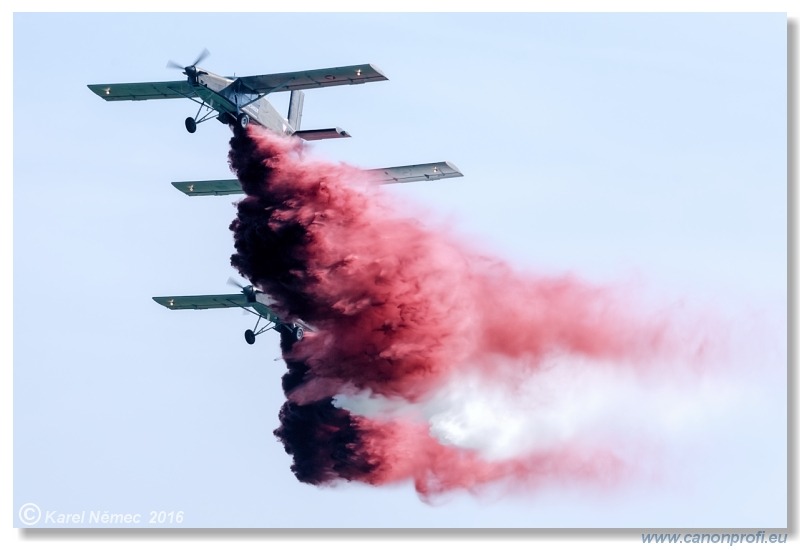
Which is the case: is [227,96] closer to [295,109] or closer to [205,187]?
[295,109]

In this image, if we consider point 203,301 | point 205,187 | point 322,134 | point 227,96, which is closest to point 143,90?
point 227,96

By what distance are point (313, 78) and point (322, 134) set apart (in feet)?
10.0

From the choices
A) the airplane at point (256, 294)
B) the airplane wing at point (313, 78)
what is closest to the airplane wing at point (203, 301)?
the airplane at point (256, 294)

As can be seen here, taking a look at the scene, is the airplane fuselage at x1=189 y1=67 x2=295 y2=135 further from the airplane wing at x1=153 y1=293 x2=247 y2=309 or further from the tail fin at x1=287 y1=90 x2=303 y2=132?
the airplane wing at x1=153 y1=293 x2=247 y2=309

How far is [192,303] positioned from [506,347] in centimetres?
1473

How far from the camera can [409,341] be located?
5828 centimetres

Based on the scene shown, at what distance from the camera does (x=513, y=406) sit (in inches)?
2424

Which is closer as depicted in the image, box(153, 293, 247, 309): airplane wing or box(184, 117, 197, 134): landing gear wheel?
box(184, 117, 197, 134): landing gear wheel

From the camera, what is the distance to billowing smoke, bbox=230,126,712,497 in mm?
58031

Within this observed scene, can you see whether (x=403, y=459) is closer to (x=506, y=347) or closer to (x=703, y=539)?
(x=506, y=347)

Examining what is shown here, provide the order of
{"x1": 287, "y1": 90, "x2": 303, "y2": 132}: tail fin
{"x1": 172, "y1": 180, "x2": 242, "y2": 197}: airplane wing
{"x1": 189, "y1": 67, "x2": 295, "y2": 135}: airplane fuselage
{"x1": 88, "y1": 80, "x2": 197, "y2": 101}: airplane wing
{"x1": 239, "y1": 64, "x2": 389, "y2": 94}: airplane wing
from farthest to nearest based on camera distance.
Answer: {"x1": 172, "y1": 180, "x2": 242, "y2": 197}: airplane wing, {"x1": 287, "y1": 90, "x2": 303, "y2": 132}: tail fin, {"x1": 88, "y1": 80, "x2": 197, "y2": 101}: airplane wing, {"x1": 189, "y1": 67, "x2": 295, "y2": 135}: airplane fuselage, {"x1": 239, "y1": 64, "x2": 389, "y2": 94}: airplane wing

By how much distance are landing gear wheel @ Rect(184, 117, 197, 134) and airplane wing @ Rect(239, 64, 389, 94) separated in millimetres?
2256

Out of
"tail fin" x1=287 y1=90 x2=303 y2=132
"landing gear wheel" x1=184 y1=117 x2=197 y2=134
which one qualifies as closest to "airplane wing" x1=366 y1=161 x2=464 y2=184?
"tail fin" x1=287 y1=90 x2=303 y2=132

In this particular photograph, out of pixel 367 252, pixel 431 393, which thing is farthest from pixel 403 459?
pixel 367 252
